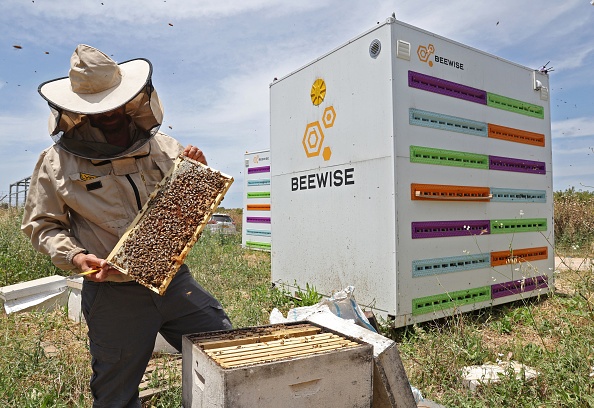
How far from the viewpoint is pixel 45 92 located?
231 centimetres

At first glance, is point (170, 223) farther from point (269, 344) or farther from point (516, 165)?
point (516, 165)

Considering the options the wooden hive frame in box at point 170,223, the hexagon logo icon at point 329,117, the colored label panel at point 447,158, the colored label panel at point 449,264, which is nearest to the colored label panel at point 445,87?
the colored label panel at point 447,158

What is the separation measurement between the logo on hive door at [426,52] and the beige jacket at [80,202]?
2848 mm

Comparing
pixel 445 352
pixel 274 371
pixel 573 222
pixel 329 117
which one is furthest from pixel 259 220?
pixel 274 371

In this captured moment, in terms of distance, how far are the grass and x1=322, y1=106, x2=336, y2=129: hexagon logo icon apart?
69.3 inches

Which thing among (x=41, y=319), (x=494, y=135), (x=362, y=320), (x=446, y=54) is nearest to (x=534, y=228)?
(x=494, y=135)

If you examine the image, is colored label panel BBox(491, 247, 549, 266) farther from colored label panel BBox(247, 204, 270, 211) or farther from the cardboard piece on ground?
colored label panel BBox(247, 204, 270, 211)

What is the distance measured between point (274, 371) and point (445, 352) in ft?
6.45

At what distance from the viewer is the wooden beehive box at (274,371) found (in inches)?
73.5

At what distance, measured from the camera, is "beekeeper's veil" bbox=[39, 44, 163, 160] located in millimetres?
2266

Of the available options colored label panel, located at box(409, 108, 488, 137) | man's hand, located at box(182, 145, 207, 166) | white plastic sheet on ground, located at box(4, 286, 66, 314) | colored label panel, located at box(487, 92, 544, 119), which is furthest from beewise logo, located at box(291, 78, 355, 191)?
white plastic sheet on ground, located at box(4, 286, 66, 314)

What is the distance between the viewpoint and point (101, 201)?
237 cm

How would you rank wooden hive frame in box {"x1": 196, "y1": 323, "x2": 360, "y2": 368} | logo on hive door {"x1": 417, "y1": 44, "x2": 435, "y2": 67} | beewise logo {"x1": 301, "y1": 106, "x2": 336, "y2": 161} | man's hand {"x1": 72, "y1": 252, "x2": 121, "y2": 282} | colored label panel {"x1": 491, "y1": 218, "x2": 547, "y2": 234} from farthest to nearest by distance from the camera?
colored label panel {"x1": 491, "y1": 218, "x2": 547, "y2": 234} < beewise logo {"x1": 301, "y1": 106, "x2": 336, "y2": 161} < logo on hive door {"x1": 417, "y1": 44, "x2": 435, "y2": 67} < man's hand {"x1": 72, "y1": 252, "x2": 121, "y2": 282} < wooden hive frame in box {"x1": 196, "y1": 323, "x2": 360, "y2": 368}

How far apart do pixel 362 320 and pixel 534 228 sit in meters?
2.92
